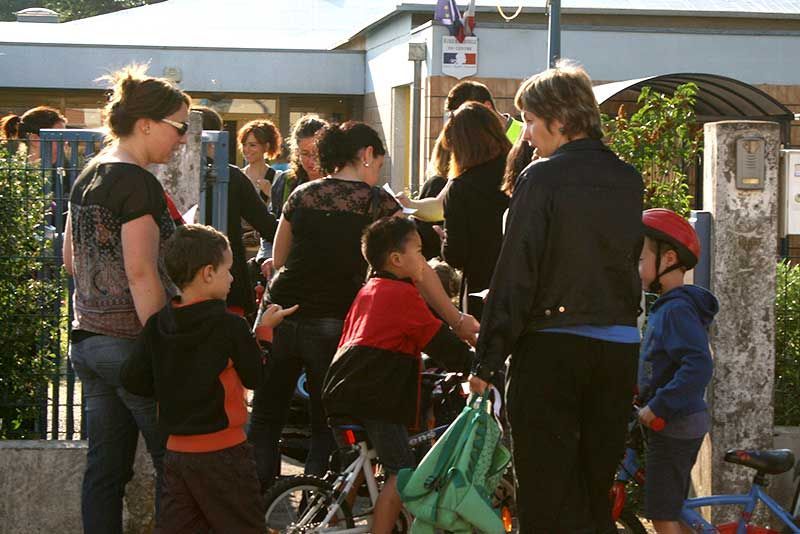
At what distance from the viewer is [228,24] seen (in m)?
27.9

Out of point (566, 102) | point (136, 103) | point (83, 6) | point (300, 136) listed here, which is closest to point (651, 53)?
point (300, 136)

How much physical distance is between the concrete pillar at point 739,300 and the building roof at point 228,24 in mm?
19840

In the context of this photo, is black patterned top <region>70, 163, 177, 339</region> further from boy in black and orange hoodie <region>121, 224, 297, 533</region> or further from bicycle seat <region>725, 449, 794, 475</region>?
bicycle seat <region>725, 449, 794, 475</region>

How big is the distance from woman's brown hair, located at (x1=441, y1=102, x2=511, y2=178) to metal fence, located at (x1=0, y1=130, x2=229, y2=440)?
1070mm

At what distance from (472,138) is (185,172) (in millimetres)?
1322

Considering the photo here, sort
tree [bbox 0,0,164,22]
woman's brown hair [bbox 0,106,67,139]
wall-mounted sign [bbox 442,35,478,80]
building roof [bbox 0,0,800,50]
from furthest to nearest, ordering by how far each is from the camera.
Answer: tree [bbox 0,0,164,22], building roof [bbox 0,0,800,50], wall-mounted sign [bbox 442,35,478,80], woman's brown hair [bbox 0,106,67,139]

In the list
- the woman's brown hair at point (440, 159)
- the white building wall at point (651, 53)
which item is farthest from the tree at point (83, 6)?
the woman's brown hair at point (440, 159)

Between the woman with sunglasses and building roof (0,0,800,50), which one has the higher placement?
building roof (0,0,800,50)

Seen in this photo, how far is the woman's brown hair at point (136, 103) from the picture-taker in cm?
489

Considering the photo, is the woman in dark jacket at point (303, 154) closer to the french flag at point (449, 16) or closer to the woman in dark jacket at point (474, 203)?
the woman in dark jacket at point (474, 203)

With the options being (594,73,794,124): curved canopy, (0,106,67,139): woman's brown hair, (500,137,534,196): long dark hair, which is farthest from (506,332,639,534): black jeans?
(594,73,794,124): curved canopy

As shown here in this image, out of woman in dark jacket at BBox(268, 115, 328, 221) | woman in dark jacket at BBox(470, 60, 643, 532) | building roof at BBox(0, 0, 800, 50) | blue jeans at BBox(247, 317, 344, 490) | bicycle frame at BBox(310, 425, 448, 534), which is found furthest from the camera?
building roof at BBox(0, 0, 800, 50)

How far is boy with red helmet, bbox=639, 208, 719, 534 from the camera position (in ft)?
17.5

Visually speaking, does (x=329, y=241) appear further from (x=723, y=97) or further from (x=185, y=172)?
(x=723, y=97)
